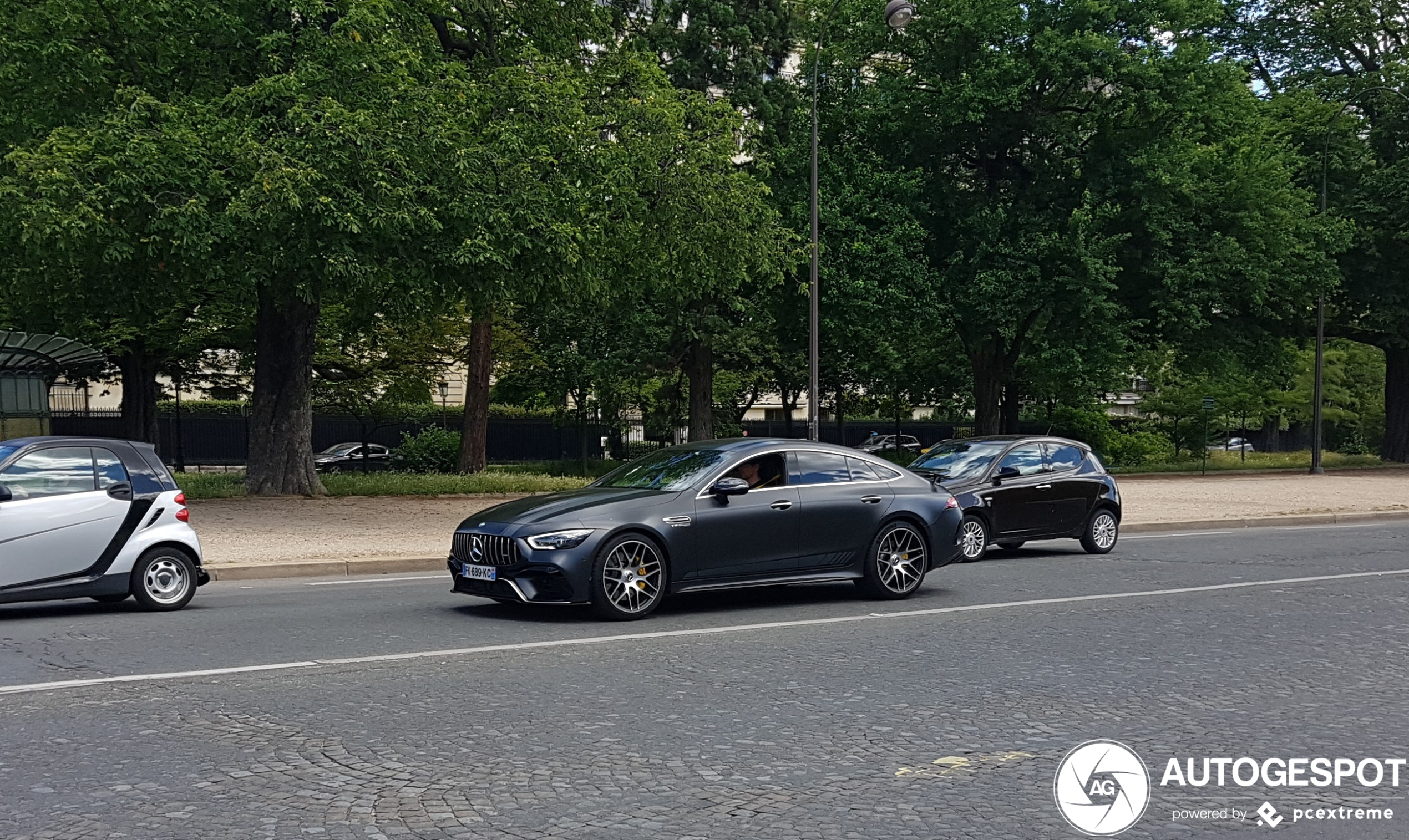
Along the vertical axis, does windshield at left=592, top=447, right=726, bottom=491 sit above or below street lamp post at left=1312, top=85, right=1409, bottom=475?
below

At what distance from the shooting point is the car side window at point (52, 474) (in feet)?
33.8

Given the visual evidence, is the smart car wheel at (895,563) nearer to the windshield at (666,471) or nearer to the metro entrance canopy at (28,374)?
the windshield at (666,471)

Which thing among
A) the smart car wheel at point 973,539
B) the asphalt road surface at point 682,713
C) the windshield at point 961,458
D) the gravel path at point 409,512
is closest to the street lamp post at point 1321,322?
the gravel path at point 409,512

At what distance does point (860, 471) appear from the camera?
11.8 metres

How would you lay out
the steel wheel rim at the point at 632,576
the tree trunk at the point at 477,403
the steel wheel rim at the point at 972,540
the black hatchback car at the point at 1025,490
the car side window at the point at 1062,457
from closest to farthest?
the steel wheel rim at the point at 632,576 → the steel wheel rim at the point at 972,540 → the black hatchback car at the point at 1025,490 → the car side window at the point at 1062,457 → the tree trunk at the point at 477,403

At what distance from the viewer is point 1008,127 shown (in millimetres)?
33344

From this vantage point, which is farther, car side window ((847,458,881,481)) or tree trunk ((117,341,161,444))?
tree trunk ((117,341,161,444))

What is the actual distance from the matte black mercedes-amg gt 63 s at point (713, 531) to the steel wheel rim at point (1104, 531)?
5.54 meters

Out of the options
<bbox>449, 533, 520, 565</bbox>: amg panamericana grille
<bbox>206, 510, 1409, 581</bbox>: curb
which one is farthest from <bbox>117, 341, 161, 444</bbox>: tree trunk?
<bbox>449, 533, 520, 565</bbox>: amg panamericana grille

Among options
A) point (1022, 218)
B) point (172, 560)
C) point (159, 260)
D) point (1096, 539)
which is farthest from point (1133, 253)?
point (172, 560)

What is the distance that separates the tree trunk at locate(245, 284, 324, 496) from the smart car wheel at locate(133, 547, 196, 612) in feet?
39.1

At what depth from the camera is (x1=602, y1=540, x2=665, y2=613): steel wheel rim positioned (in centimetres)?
1009

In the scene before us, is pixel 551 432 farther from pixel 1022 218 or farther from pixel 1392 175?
pixel 1392 175

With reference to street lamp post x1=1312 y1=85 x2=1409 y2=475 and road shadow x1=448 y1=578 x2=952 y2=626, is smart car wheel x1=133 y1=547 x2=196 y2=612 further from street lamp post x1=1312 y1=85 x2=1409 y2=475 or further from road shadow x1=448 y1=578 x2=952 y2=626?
street lamp post x1=1312 y1=85 x2=1409 y2=475
